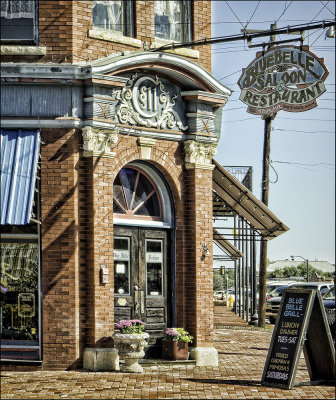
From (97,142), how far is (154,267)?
3.00m

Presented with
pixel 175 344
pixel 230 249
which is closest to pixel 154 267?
pixel 175 344

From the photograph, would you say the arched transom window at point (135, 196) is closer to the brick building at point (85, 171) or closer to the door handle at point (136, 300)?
the brick building at point (85, 171)

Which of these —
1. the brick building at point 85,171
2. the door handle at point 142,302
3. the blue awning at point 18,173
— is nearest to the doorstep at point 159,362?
the brick building at point 85,171

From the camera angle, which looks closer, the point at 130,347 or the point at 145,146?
the point at 130,347

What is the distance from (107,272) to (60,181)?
1919 mm

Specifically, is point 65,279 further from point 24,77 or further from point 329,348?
point 329,348

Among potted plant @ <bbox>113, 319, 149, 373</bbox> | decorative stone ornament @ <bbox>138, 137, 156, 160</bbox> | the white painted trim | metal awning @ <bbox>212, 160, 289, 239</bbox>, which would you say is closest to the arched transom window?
the white painted trim

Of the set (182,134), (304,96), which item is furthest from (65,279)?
(304,96)

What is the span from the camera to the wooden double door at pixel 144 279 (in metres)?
17.2

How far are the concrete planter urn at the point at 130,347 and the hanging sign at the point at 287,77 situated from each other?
22.3ft

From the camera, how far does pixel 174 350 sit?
17188 millimetres

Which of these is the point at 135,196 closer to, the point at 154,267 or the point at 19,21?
the point at 154,267

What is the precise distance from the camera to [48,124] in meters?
16.2

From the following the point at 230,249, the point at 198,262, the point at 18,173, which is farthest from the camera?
the point at 230,249
